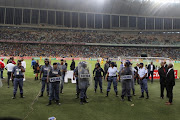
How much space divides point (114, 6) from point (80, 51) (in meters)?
23.3

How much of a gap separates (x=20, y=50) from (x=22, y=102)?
48332 mm

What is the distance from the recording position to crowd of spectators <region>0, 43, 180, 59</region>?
53.8 meters

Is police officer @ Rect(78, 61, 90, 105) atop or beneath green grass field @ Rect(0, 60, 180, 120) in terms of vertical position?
atop

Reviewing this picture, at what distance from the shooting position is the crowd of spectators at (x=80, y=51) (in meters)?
53.8

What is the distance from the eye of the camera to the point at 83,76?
359 inches

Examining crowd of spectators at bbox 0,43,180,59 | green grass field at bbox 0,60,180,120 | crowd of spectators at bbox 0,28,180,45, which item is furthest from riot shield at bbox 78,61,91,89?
crowd of spectators at bbox 0,28,180,45

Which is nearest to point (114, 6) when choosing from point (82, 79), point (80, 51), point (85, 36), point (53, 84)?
point (85, 36)

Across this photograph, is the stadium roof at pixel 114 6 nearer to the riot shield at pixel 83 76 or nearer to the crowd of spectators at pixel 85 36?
the crowd of spectators at pixel 85 36

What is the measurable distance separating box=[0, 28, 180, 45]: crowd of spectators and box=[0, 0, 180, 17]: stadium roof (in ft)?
29.2

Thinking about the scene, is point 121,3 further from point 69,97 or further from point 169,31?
point 69,97

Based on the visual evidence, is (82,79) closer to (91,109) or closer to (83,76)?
(83,76)

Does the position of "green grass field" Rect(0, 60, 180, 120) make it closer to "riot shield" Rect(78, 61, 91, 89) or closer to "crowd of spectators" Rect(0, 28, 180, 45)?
"riot shield" Rect(78, 61, 91, 89)

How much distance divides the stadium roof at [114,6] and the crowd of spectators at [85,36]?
29.2 feet

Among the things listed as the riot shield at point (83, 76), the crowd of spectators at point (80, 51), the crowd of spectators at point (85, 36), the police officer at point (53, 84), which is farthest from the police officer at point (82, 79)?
the crowd of spectators at point (85, 36)
